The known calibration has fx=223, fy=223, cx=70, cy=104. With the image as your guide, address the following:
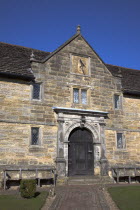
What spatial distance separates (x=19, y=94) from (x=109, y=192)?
24.0ft

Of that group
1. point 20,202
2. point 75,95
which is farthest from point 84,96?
point 20,202

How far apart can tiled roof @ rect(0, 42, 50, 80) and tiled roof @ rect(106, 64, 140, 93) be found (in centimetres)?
597

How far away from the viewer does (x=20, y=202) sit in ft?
27.5

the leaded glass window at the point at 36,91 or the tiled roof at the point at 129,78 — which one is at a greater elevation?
the tiled roof at the point at 129,78

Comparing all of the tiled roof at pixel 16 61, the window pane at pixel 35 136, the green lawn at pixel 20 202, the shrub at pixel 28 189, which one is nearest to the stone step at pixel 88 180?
the window pane at pixel 35 136

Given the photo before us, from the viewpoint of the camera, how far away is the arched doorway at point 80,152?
13.8 m

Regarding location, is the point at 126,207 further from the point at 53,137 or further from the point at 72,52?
the point at 72,52

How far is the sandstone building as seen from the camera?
12820 mm

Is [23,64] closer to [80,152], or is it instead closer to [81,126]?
[81,126]

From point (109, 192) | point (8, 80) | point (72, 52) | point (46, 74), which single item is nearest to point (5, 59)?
point (8, 80)

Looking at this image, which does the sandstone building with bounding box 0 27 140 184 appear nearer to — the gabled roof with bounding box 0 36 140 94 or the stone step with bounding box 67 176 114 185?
the gabled roof with bounding box 0 36 140 94

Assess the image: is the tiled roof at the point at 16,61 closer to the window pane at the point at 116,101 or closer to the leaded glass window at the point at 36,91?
the leaded glass window at the point at 36,91

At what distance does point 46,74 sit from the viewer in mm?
14242

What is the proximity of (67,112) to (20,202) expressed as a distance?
671 cm
